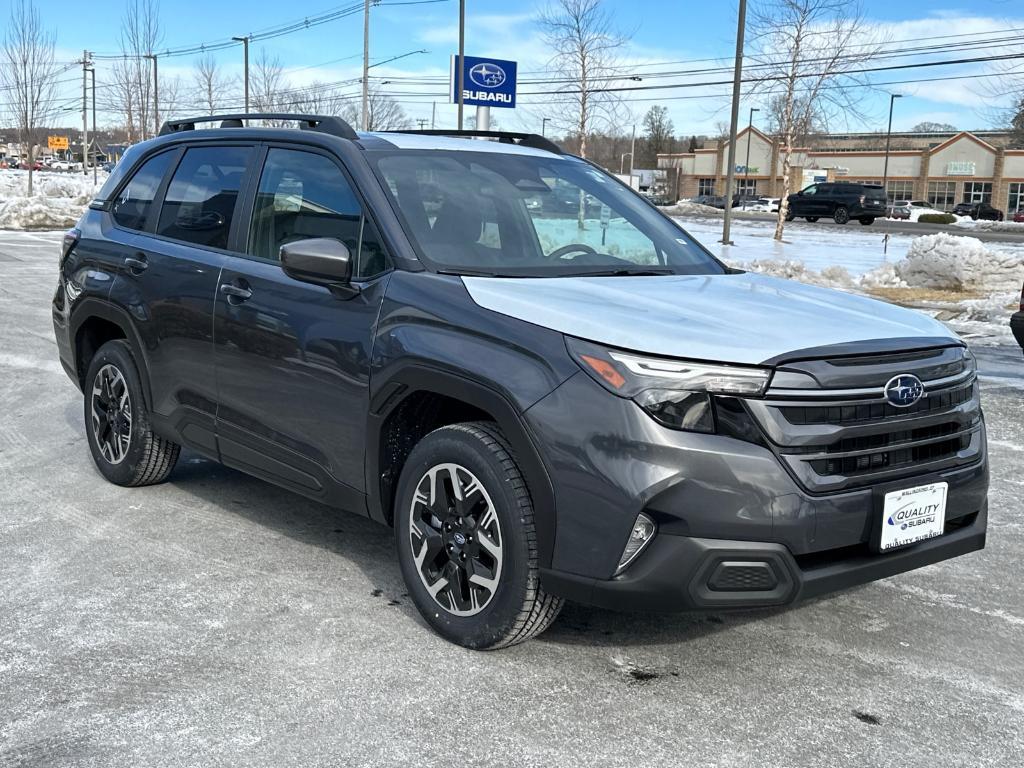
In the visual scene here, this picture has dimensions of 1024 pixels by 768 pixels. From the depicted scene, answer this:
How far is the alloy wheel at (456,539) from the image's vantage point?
3.62 metres

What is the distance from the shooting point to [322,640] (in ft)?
12.6

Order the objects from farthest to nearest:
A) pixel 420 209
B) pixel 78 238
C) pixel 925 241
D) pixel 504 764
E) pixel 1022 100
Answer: pixel 1022 100, pixel 925 241, pixel 78 238, pixel 420 209, pixel 504 764

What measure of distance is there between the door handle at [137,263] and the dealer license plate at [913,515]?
366 cm

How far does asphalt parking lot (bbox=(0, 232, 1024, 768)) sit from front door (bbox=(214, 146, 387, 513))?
0.50 m

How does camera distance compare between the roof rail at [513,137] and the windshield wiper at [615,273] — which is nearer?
the windshield wiper at [615,273]

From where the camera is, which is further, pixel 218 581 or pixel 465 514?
pixel 218 581

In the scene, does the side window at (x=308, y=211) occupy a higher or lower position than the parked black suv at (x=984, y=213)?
lower

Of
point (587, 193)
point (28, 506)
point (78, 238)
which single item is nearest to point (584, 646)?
point (587, 193)

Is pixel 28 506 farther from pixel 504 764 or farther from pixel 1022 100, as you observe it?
pixel 1022 100

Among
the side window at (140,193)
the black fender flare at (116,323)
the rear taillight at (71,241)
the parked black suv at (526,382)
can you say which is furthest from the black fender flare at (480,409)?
the rear taillight at (71,241)

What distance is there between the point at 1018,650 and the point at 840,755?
1.21 metres

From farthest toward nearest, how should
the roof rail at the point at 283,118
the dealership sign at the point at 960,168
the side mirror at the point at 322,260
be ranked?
1. the dealership sign at the point at 960,168
2. the roof rail at the point at 283,118
3. the side mirror at the point at 322,260

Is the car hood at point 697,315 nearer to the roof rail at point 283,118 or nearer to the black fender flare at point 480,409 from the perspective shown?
the black fender flare at point 480,409

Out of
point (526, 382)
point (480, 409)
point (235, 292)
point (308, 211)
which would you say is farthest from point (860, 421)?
point (235, 292)
